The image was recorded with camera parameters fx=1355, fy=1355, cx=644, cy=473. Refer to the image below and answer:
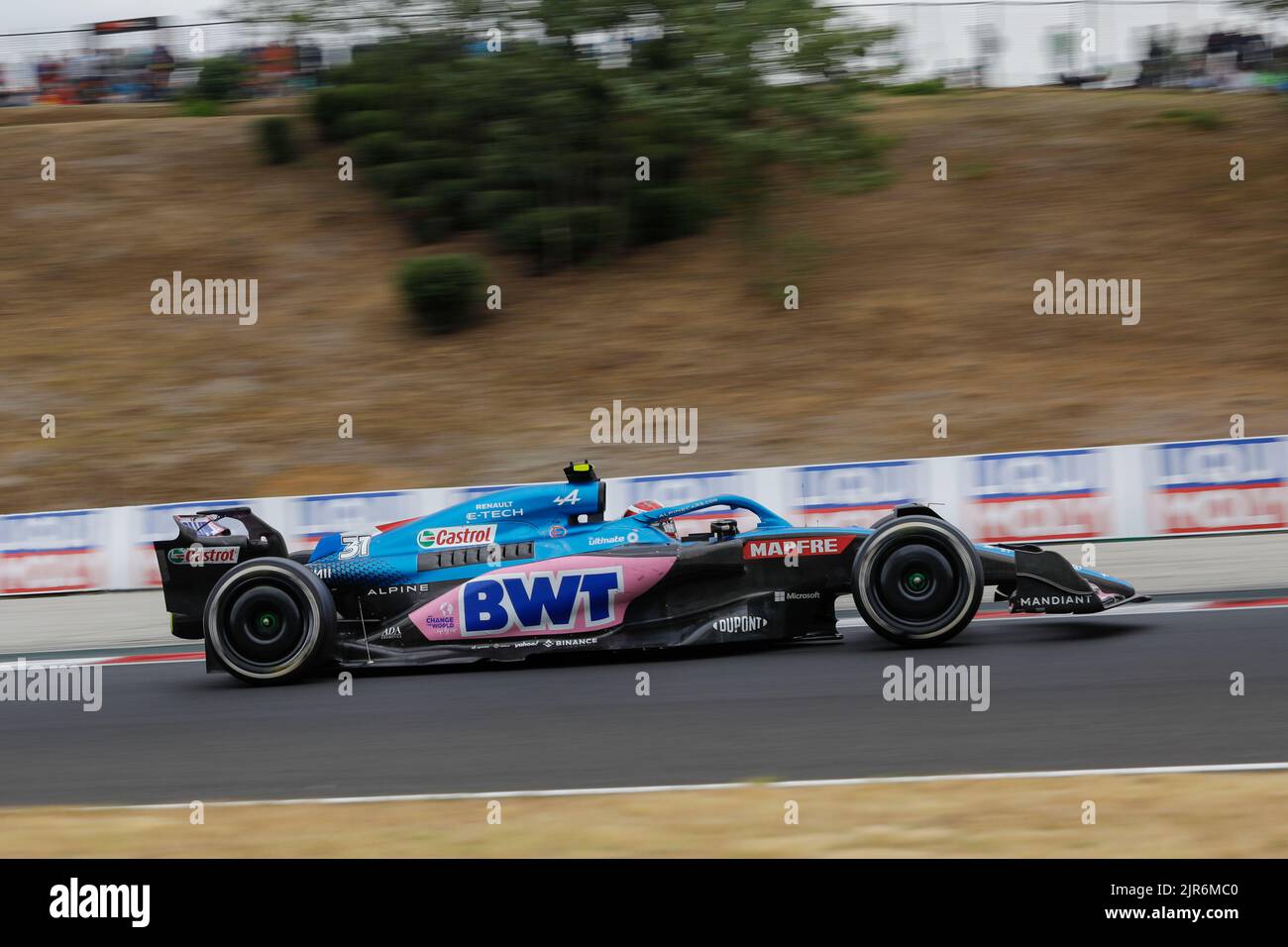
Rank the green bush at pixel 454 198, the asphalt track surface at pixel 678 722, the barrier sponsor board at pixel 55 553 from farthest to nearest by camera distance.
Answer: the green bush at pixel 454 198 → the barrier sponsor board at pixel 55 553 → the asphalt track surface at pixel 678 722

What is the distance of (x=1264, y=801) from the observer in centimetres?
513

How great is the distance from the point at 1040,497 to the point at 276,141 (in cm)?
1980

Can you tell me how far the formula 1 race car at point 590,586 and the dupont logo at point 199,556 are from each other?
175 mm

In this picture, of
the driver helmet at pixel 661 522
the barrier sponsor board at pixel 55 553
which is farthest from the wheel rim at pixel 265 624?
the barrier sponsor board at pixel 55 553

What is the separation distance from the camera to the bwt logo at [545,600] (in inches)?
336

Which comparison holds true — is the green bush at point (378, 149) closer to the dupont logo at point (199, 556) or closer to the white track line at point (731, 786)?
the dupont logo at point (199, 556)

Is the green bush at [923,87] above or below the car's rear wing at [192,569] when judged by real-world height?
above

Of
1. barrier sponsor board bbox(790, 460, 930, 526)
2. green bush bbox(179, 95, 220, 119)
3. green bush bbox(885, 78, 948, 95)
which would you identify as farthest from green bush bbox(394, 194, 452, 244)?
barrier sponsor board bbox(790, 460, 930, 526)

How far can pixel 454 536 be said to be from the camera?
29.1ft

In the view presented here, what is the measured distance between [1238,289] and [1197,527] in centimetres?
1058

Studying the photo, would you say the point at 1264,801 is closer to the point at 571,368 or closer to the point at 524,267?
the point at 571,368

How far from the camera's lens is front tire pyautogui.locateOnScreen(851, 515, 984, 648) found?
8.40 meters

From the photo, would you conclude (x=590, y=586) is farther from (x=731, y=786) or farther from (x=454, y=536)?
(x=731, y=786)

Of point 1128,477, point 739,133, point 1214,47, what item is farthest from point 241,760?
point 1214,47
